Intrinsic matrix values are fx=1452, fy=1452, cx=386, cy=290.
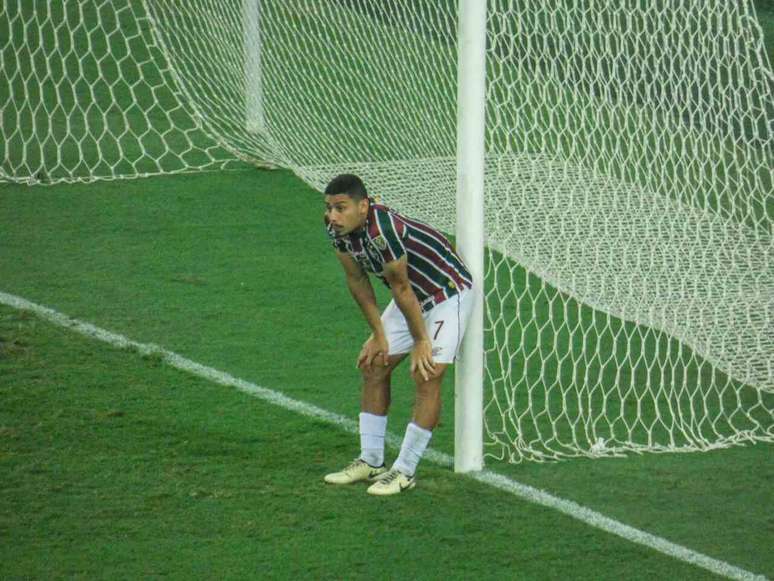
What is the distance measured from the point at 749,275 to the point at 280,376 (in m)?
2.80

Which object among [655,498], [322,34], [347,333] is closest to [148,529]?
[655,498]

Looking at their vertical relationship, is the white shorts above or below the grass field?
above

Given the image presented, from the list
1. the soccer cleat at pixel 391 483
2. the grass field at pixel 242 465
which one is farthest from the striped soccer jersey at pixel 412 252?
the grass field at pixel 242 465

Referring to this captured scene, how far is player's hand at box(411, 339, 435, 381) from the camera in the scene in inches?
211

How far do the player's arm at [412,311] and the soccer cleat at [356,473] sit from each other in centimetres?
45

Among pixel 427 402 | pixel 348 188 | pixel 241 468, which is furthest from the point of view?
pixel 241 468

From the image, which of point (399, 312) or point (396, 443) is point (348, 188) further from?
point (396, 443)

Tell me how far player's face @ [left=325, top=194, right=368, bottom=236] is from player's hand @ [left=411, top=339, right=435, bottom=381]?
52cm

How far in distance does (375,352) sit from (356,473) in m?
0.48

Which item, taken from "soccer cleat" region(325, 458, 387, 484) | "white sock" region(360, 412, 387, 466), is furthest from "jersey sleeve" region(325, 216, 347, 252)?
Answer: "soccer cleat" region(325, 458, 387, 484)

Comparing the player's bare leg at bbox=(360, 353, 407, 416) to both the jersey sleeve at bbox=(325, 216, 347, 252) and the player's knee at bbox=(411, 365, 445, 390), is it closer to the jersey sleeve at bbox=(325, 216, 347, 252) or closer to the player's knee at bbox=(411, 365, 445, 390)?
the player's knee at bbox=(411, 365, 445, 390)

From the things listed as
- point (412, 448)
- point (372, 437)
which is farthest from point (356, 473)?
point (412, 448)

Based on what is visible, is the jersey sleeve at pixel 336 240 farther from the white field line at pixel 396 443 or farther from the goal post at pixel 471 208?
the white field line at pixel 396 443

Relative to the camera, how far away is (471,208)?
554 centimetres
